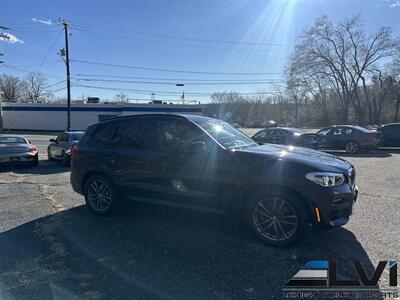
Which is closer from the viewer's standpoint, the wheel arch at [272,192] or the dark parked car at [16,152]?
the wheel arch at [272,192]

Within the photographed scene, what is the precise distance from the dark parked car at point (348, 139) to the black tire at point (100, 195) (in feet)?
44.7

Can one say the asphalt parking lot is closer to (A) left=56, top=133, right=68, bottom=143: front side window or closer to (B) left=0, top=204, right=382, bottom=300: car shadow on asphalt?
(B) left=0, top=204, right=382, bottom=300: car shadow on asphalt

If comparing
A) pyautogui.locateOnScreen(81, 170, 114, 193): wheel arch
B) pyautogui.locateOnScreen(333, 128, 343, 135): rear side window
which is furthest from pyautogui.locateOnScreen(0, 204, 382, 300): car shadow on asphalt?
pyautogui.locateOnScreen(333, 128, 343, 135): rear side window

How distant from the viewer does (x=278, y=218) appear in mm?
3699

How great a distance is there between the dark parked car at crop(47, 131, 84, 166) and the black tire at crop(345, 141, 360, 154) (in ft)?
44.0

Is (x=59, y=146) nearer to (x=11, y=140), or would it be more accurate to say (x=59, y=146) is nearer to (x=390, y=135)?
(x=11, y=140)

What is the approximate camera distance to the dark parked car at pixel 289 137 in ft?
46.4

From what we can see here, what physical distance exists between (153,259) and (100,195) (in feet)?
7.01

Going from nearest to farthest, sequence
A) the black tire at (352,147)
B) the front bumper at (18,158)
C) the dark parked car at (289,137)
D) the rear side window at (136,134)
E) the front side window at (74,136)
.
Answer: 1. the rear side window at (136,134)
2. the front bumper at (18,158)
3. the front side window at (74,136)
4. the dark parked car at (289,137)
5. the black tire at (352,147)

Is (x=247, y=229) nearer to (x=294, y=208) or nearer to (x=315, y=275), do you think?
(x=294, y=208)

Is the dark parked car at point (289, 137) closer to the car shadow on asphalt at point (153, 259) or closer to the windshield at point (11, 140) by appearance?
the car shadow on asphalt at point (153, 259)

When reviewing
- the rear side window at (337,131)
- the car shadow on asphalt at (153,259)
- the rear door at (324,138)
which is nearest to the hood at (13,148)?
the car shadow on asphalt at (153,259)

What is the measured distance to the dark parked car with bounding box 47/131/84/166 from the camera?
1130cm

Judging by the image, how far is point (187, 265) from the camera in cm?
333
